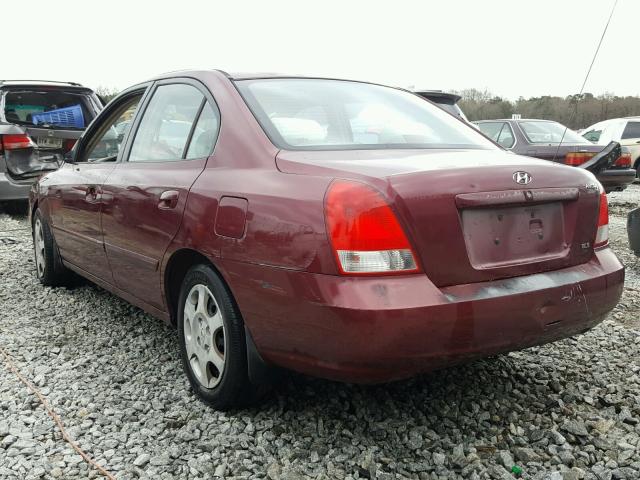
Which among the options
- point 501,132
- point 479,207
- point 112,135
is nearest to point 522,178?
point 479,207

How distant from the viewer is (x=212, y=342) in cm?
278

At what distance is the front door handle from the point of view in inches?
114

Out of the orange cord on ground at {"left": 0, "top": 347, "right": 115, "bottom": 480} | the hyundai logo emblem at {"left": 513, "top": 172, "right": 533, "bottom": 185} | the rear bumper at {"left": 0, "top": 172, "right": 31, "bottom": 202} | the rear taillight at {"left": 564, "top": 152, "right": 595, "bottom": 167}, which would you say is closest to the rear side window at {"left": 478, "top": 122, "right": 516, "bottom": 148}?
the rear taillight at {"left": 564, "top": 152, "right": 595, "bottom": 167}

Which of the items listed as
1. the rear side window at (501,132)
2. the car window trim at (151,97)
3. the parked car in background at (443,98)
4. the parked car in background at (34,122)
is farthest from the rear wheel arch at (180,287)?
the rear side window at (501,132)

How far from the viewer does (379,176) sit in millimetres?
2238

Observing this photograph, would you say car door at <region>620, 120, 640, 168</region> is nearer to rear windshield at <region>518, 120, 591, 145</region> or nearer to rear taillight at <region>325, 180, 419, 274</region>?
rear windshield at <region>518, 120, 591, 145</region>

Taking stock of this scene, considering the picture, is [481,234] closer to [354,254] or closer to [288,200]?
[354,254]

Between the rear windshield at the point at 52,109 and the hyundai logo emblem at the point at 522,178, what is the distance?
7287mm

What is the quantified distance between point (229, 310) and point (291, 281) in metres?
0.45

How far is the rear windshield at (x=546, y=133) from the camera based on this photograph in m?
9.79

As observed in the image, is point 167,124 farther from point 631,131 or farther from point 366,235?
point 631,131

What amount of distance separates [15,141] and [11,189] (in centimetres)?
Answer: 62

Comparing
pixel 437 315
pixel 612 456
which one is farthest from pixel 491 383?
pixel 437 315

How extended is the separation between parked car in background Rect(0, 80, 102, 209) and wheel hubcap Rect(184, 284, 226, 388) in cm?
538
